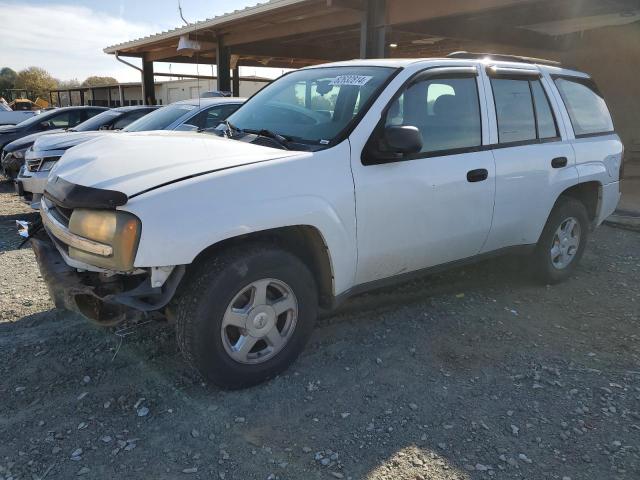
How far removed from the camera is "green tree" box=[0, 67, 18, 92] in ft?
187

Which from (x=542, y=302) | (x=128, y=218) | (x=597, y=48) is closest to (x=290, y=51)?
(x=597, y=48)

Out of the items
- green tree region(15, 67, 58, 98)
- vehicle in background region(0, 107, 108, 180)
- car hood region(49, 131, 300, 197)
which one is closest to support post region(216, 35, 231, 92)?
vehicle in background region(0, 107, 108, 180)

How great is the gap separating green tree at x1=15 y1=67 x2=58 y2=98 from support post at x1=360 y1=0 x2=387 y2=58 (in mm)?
53709

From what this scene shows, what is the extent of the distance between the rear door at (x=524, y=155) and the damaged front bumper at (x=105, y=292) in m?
2.61

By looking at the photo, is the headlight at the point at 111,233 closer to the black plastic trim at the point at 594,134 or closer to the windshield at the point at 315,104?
the windshield at the point at 315,104

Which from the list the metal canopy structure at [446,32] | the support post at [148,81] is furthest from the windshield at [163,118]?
the support post at [148,81]

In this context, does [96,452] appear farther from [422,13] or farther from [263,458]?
[422,13]

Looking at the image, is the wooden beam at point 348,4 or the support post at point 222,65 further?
the support post at point 222,65

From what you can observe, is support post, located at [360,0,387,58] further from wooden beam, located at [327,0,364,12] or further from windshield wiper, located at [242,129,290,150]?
windshield wiper, located at [242,129,290,150]

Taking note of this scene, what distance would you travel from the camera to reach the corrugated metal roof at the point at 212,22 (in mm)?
10852

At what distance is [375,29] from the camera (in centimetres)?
977

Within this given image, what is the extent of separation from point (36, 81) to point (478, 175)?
66820 mm

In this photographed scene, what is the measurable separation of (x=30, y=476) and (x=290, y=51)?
1626 centimetres

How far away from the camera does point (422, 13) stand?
9492 millimetres
